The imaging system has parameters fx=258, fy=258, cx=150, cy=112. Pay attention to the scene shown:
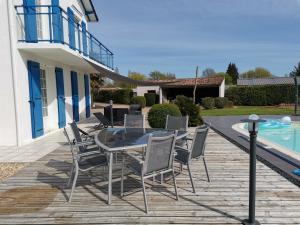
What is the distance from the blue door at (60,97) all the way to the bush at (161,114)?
13.6 ft

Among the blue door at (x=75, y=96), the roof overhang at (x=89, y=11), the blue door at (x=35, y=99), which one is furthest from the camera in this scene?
the roof overhang at (x=89, y=11)

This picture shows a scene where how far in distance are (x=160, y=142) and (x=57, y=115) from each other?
360 inches

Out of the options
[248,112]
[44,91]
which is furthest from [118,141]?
[248,112]

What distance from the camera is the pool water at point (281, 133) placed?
377 inches

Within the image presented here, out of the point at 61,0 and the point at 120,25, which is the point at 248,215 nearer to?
the point at 61,0

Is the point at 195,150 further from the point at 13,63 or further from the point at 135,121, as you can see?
the point at 13,63

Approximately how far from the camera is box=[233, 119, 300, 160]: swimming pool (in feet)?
27.3

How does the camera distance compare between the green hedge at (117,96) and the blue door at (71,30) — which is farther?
the green hedge at (117,96)

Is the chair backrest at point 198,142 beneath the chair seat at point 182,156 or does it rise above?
above

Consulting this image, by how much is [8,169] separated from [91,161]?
2.65 m

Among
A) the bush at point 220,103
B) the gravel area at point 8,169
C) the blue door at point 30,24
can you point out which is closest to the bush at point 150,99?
the bush at point 220,103

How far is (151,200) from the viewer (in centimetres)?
405

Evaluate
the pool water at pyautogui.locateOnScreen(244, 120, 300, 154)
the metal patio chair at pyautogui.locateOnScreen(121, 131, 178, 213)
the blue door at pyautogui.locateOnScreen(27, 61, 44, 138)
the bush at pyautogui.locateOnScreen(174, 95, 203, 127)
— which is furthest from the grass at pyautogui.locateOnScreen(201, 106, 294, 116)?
the metal patio chair at pyautogui.locateOnScreen(121, 131, 178, 213)

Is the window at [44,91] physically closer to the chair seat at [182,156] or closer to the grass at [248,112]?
the chair seat at [182,156]
